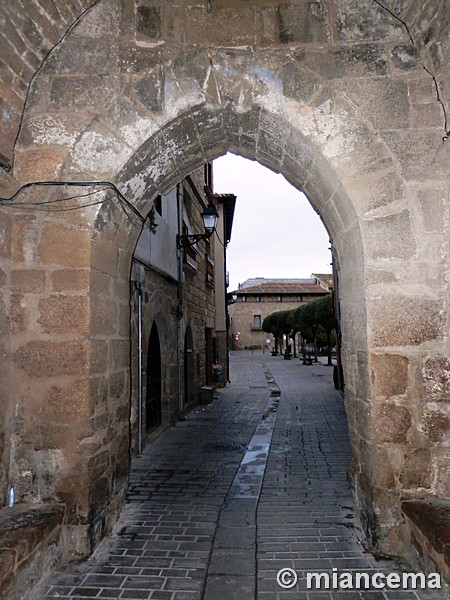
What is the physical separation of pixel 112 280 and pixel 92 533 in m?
1.78

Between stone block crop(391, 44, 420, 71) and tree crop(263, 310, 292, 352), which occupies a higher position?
stone block crop(391, 44, 420, 71)

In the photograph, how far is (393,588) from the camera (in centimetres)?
252

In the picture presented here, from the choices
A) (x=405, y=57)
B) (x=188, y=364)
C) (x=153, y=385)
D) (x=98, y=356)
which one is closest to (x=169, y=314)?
(x=153, y=385)

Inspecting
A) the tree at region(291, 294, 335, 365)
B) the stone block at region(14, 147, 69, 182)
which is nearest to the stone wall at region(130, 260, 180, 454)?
the stone block at region(14, 147, 69, 182)

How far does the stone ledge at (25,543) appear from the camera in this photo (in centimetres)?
229

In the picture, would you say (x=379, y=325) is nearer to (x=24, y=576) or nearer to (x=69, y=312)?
(x=69, y=312)

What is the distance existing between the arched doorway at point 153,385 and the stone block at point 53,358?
3694 millimetres

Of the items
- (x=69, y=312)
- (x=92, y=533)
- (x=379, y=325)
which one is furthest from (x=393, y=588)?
(x=69, y=312)

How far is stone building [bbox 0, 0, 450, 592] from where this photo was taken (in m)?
2.87

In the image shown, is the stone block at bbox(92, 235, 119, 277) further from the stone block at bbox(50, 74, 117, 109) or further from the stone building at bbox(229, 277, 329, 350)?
the stone building at bbox(229, 277, 329, 350)

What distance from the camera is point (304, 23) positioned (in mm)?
3135

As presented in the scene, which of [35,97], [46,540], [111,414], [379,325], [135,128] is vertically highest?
[35,97]

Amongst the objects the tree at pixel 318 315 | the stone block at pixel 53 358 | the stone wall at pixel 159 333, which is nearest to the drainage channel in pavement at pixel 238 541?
the stone block at pixel 53 358

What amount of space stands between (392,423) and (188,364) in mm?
7008
